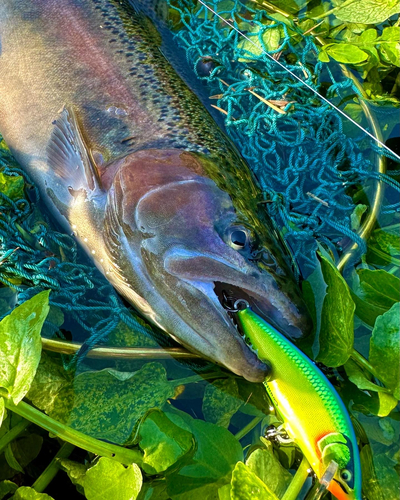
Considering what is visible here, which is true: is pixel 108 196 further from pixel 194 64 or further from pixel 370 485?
pixel 370 485

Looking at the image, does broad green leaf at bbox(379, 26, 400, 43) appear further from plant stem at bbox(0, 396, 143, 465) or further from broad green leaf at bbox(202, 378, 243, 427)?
plant stem at bbox(0, 396, 143, 465)

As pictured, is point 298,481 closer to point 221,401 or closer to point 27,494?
point 221,401

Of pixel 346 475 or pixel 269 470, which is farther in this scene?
pixel 269 470

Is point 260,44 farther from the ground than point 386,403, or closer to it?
farther from the ground

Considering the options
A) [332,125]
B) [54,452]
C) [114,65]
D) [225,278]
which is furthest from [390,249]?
[54,452]

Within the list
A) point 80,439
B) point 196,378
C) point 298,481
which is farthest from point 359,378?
point 80,439

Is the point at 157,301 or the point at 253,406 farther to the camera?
the point at 253,406
